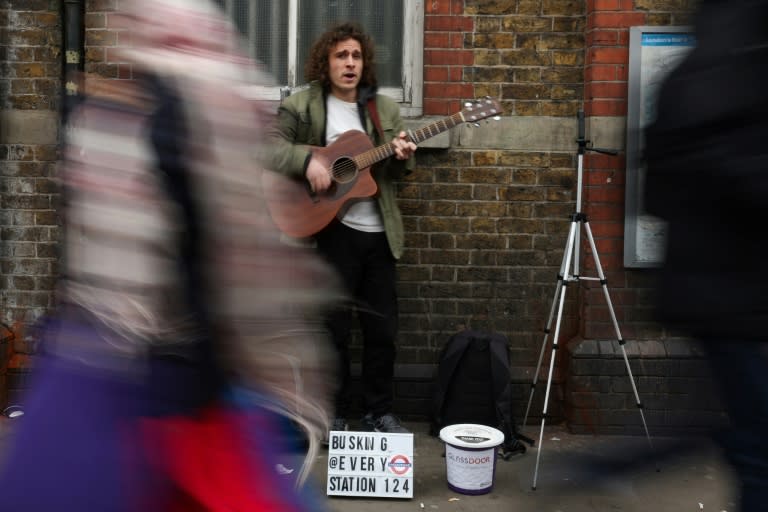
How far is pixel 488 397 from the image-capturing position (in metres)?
5.27

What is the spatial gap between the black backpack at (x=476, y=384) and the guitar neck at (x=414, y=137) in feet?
3.75

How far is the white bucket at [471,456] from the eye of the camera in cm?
443

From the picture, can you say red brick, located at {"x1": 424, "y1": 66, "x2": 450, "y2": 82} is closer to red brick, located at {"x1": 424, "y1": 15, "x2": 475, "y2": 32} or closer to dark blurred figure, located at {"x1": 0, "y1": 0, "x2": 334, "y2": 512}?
red brick, located at {"x1": 424, "y1": 15, "x2": 475, "y2": 32}

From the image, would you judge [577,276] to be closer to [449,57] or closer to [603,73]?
[603,73]

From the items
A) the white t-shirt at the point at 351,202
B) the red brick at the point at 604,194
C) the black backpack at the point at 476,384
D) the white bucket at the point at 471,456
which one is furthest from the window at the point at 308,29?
the white bucket at the point at 471,456

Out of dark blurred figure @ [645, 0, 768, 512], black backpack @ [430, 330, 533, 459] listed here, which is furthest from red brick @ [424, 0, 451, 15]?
dark blurred figure @ [645, 0, 768, 512]

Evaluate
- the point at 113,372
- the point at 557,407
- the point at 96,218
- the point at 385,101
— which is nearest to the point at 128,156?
the point at 96,218

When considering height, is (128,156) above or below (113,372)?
above

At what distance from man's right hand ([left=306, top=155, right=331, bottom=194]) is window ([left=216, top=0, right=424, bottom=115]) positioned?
91 centimetres

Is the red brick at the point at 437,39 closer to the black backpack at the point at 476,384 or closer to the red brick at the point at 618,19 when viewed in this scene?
the red brick at the point at 618,19

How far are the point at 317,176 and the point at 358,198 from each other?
0.89 ft

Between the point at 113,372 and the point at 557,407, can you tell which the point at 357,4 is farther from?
the point at 113,372

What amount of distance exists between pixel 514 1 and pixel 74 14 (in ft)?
8.79

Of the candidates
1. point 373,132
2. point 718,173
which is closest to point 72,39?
point 373,132
